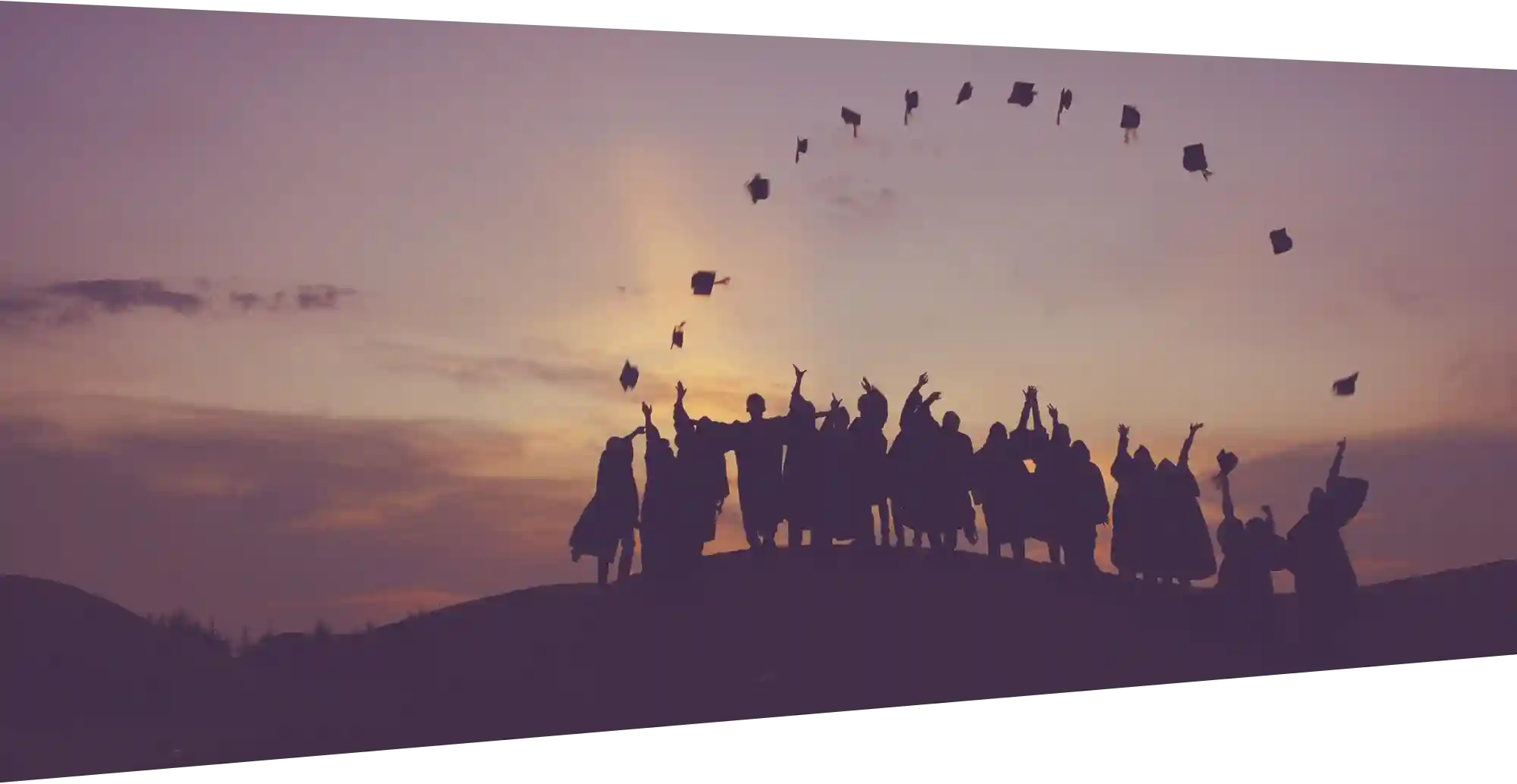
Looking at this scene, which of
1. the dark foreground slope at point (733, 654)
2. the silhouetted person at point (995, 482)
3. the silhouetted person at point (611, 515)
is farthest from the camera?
the silhouetted person at point (995, 482)

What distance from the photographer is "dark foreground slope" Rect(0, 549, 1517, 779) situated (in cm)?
917

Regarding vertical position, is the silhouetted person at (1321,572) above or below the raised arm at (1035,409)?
below

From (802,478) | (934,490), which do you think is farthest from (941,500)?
(802,478)

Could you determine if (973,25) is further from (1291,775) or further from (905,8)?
(1291,775)

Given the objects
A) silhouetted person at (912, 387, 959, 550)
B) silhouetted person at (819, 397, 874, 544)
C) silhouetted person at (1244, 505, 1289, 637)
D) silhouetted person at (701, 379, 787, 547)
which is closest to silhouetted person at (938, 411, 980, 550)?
silhouetted person at (912, 387, 959, 550)

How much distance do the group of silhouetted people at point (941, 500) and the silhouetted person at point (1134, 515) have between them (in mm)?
10

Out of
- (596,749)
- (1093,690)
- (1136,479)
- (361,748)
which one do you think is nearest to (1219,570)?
(1136,479)

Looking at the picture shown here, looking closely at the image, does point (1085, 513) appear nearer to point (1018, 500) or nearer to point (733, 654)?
point (1018, 500)

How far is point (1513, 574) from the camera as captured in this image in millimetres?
10734

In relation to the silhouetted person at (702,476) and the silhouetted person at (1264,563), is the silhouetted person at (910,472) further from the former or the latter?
the silhouetted person at (1264,563)

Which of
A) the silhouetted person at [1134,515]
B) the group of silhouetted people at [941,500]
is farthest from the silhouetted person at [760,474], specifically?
the silhouetted person at [1134,515]

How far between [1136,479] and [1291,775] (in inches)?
127

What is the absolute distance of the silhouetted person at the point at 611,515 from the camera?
397 inches

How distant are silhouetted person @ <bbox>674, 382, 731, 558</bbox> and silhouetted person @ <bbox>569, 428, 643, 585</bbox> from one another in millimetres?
364
